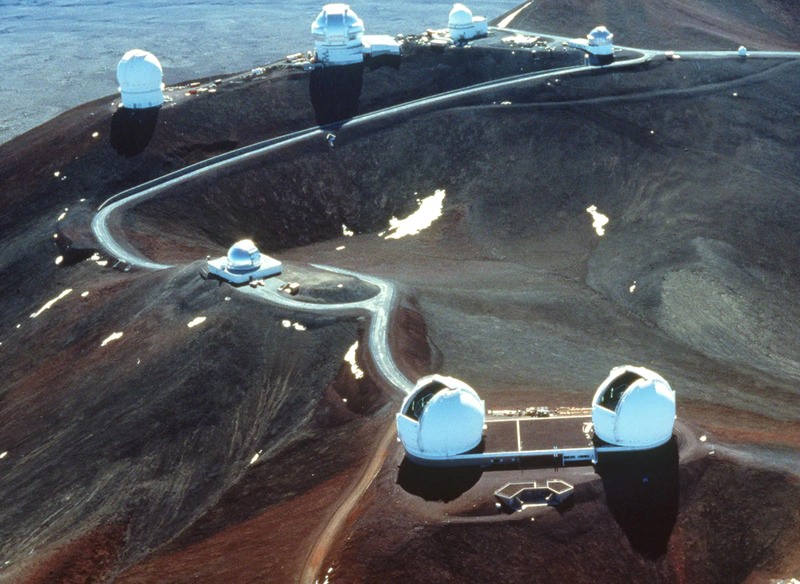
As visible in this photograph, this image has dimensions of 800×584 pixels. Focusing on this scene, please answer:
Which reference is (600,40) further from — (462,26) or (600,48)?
(462,26)

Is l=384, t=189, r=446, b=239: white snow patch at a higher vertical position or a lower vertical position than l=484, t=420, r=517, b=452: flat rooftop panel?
lower

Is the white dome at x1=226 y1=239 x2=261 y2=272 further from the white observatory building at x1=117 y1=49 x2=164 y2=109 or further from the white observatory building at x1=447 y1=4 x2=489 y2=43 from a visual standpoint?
the white observatory building at x1=447 y1=4 x2=489 y2=43

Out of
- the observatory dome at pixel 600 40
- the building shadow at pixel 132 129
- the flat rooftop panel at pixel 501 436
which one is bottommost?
the building shadow at pixel 132 129

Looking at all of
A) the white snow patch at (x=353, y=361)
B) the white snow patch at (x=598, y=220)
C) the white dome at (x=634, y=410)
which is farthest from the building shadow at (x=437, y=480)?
the white snow patch at (x=598, y=220)

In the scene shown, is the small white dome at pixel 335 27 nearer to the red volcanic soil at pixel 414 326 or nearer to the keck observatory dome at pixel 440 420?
the red volcanic soil at pixel 414 326

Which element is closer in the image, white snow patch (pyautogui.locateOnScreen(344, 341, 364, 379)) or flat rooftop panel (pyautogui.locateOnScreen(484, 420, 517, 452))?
flat rooftop panel (pyautogui.locateOnScreen(484, 420, 517, 452))

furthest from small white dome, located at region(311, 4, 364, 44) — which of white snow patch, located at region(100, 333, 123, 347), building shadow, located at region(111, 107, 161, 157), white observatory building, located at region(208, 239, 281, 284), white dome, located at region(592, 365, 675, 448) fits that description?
white dome, located at region(592, 365, 675, 448)

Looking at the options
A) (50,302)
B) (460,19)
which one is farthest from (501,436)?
(460,19)
